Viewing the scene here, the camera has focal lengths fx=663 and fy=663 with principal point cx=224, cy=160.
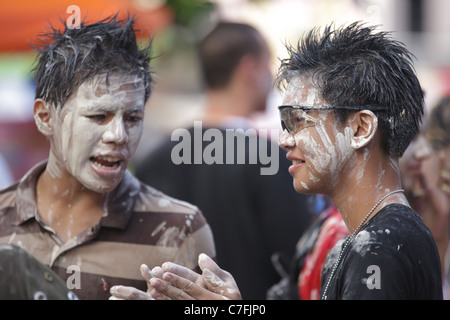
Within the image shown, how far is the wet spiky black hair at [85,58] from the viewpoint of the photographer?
2.78 metres

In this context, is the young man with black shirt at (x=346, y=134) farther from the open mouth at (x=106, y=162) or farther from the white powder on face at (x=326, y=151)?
the open mouth at (x=106, y=162)

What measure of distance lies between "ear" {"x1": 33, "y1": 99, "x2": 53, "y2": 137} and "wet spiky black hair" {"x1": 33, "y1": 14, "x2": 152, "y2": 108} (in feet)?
0.11

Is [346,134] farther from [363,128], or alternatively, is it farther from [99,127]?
[99,127]

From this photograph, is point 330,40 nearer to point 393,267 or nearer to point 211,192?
point 393,267

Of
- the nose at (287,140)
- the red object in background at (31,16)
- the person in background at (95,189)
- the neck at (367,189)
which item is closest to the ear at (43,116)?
the person in background at (95,189)

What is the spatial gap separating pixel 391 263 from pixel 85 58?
1.52 m

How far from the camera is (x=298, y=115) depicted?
8.28 ft

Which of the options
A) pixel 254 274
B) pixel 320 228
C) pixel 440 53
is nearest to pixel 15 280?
pixel 320 228

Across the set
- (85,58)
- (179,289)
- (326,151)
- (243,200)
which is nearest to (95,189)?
(85,58)

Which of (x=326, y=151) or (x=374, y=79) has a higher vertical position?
(x=374, y=79)

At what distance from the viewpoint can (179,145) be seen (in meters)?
4.45

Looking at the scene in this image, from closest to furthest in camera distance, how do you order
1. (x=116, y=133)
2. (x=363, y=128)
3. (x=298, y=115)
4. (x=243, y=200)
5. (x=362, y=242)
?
(x=362, y=242) → (x=363, y=128) → (x=298, y=115) → (x=116, y=133) → (x=243, y=200)

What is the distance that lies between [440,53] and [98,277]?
1225 cm
